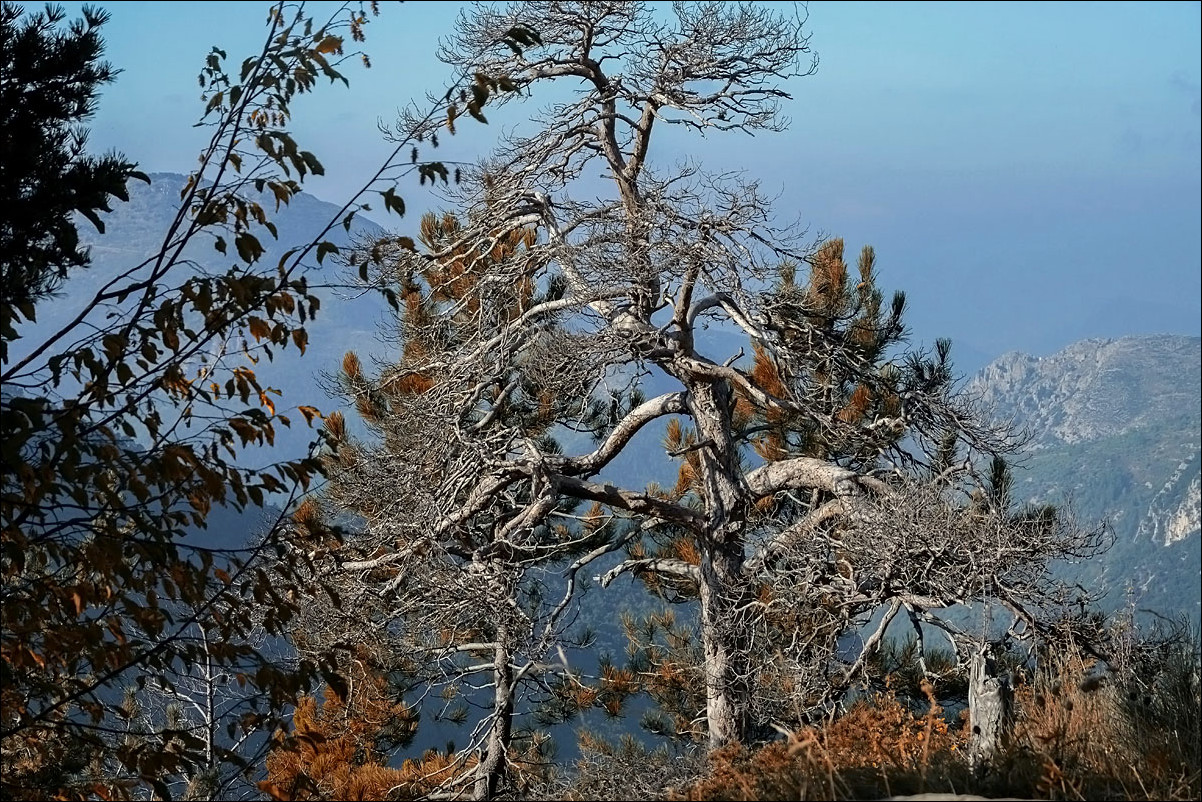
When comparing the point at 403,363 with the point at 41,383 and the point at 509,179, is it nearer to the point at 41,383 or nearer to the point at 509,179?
the point at 509,179

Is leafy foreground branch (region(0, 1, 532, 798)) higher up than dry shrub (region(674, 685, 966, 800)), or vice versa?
leafy foreground branch (region(0, 1, 532, 798))

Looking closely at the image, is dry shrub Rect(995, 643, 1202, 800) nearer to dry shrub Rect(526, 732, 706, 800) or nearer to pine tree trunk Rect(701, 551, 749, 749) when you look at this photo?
dry shrub Rect(526, 732, 706, 800)

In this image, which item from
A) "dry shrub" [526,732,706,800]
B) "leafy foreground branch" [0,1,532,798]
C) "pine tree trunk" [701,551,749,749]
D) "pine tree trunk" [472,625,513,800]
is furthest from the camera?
"pine tree trunk" [472,625,513,800]

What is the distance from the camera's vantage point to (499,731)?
10.0 m

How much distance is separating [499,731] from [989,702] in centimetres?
480

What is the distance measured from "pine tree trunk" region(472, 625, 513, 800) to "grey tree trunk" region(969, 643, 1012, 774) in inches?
161

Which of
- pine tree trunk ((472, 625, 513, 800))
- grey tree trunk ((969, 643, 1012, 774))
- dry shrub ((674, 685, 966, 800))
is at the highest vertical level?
pine tree trunk ((472, 625, 513, 800))

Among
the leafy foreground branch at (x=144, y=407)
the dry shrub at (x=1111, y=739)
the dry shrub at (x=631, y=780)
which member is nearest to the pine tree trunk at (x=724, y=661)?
the dry shrub at (x=631, y=780)

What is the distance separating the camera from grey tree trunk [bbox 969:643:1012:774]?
19.7 feet

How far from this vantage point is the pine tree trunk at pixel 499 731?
9883 millimetres

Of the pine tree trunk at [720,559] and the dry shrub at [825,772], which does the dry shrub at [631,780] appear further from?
the pine tree trunk at [720,559]

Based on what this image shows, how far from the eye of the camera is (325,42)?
191 inches

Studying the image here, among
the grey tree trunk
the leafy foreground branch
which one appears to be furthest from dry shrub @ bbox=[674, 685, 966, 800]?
the leafy foreground branch

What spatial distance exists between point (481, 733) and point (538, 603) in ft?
8.37
